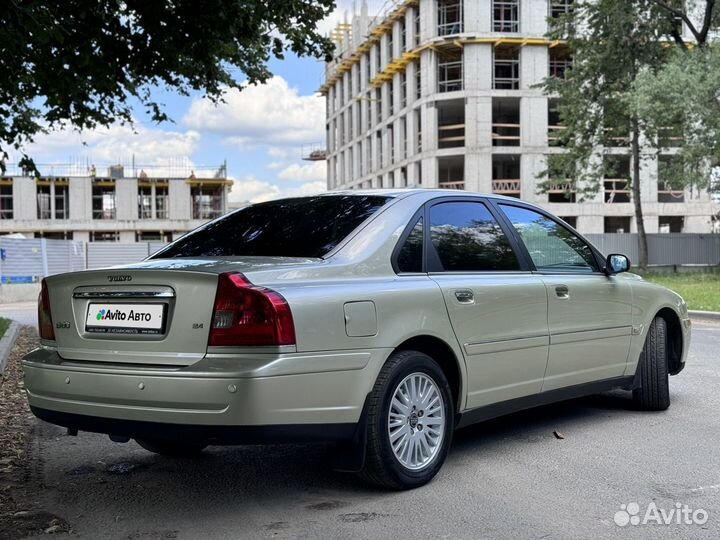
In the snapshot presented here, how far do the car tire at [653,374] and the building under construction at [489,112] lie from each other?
140ft

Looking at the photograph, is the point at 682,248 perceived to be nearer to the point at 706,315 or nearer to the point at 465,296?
the point at 706,315

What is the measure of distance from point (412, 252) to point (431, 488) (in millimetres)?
1331

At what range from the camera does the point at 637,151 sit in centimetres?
3656

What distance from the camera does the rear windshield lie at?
4465 mm

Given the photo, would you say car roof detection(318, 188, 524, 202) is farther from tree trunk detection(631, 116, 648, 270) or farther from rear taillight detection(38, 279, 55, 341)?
tree trunk detection(631, 116, 648, 270)

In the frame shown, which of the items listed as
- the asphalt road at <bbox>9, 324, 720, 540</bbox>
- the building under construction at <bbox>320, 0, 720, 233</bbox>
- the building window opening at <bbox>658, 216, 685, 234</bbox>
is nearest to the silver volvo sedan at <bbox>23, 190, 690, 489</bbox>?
the asphalt road at <bbox>9, 324, 720, 540</bbox>

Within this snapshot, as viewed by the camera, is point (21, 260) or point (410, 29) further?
point (410, 29)

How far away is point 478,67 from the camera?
50125 millimetres

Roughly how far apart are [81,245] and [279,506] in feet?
106

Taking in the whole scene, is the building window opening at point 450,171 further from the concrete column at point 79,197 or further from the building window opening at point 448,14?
the concrete column at point 79,197

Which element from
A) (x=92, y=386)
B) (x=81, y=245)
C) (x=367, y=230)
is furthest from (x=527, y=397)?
(x=81, y=245)

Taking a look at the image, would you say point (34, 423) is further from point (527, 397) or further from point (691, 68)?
point (691, 68)

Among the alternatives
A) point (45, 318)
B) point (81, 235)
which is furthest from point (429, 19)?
point (45, 318)

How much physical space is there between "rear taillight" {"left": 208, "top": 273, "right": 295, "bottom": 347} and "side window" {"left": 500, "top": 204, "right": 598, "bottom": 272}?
224 centimetres
